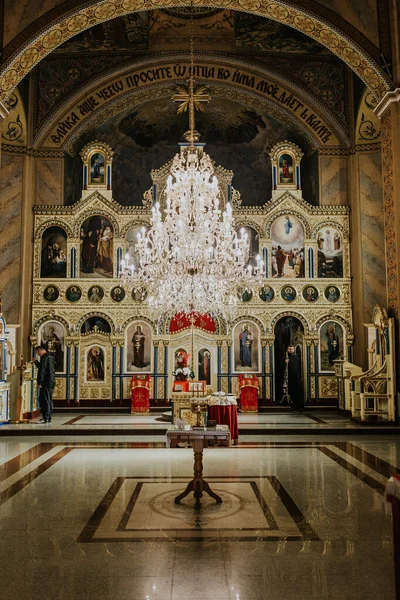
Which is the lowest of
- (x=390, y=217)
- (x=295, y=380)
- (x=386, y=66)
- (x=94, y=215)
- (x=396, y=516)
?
(x=396, y=516)

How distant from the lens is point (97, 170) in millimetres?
17438

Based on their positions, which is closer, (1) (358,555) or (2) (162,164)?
(1) (358,555)

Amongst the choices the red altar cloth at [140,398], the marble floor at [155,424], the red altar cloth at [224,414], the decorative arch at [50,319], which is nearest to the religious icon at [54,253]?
the decorative arch at [50,319]

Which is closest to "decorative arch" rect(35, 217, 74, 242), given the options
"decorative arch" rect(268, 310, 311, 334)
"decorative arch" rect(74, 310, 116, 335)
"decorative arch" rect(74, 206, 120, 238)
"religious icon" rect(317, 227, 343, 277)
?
"decorative arch" rect(74, 206, 120, 238)

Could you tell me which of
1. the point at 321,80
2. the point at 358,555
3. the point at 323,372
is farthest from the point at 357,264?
the point at 358,555

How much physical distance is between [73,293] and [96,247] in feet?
4.95

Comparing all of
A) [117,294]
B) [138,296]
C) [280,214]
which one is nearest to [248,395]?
[138,296]

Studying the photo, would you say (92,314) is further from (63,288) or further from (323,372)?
(323,372)

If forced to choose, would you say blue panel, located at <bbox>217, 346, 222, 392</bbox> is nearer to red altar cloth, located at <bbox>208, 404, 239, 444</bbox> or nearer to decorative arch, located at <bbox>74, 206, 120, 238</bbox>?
decorative arch, located at <bbox>74, 206, 120, 238</bbox>

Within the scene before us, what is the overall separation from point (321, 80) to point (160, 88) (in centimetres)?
460

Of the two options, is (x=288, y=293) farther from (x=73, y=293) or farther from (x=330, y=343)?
(x=73, y=293)

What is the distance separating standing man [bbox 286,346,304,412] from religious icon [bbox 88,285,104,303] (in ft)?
18.2

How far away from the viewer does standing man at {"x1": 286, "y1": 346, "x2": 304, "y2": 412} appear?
15.9 metres

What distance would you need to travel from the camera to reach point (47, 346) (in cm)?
1639
